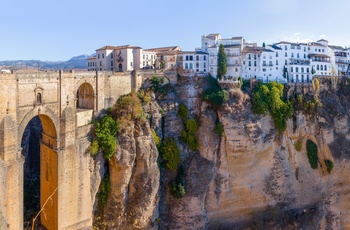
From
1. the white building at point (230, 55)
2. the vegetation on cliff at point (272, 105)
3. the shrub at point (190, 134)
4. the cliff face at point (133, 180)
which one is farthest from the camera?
the white building at point (230, 55)

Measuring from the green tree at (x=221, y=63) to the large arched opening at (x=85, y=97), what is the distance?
1403 cm

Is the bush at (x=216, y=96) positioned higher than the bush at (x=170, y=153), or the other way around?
the bush at (x=216, y=96)

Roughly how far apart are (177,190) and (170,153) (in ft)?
10.3

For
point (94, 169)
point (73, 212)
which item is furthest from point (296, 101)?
point (73, 212)

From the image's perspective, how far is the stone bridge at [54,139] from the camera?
20.3 m

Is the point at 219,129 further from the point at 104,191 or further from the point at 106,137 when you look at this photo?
the point at 104,191

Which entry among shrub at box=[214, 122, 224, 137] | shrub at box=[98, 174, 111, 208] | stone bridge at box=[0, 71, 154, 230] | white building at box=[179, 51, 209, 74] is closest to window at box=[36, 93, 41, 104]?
stone bridge at box=[0, 71, 154, 230]

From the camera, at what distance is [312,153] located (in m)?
35.2

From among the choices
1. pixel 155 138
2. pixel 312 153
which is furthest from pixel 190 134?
pixel 312 153

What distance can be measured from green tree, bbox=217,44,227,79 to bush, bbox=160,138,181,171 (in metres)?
9.97

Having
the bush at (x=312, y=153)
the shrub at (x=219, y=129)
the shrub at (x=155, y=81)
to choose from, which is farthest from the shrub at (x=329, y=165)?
the shrub at (x=155, y=81)

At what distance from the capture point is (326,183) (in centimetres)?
3566

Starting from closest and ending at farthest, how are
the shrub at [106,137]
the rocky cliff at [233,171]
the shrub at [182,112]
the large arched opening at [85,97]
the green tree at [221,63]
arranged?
the shrub at [106,137] < the rocky cliff at [233,171] < the large arched opening at [85,97] < the shrub at [182,112] < the green tree at [221,63]

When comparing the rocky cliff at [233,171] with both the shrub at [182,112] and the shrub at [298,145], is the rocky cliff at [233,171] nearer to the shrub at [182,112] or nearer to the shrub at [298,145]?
the shrub at [298,145]
